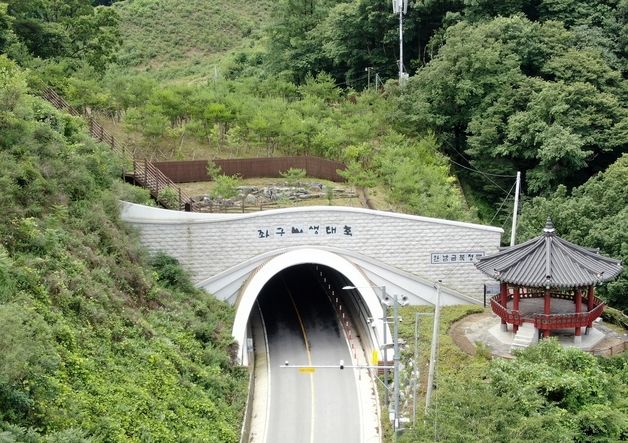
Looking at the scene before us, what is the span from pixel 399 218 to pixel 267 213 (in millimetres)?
5344

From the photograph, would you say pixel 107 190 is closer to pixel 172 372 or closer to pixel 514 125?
pixel 172 372

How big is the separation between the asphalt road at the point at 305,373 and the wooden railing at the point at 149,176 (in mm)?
6152

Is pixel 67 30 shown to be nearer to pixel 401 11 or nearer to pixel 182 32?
pixel 401 11

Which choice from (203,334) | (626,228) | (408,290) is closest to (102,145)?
(203,334)

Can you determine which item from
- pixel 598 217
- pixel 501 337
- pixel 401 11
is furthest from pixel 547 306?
pixel 401 11

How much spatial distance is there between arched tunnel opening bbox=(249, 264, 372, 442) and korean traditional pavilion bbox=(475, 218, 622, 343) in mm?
5966

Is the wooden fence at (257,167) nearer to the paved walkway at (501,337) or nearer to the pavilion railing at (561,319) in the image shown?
the paved walkway at (501,337)

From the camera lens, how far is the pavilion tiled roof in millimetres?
25188

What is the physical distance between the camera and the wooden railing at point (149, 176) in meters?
31.8


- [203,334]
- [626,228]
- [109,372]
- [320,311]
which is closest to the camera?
[109,372]

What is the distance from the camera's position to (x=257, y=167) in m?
37.2

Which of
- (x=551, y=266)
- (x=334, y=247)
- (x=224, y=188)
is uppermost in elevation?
(x=224, y=188)

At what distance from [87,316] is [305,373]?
33.7 feet

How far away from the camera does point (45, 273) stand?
2036 cm
